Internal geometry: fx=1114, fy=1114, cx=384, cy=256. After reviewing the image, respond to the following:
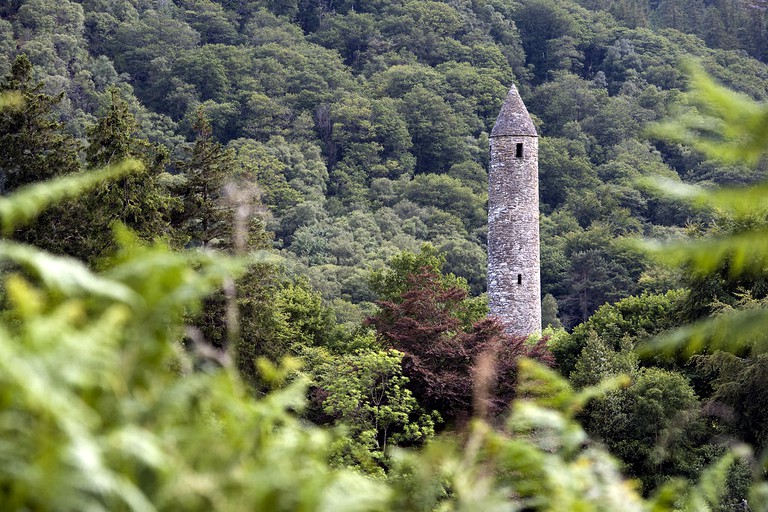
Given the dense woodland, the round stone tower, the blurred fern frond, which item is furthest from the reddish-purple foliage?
the blurred fern frond

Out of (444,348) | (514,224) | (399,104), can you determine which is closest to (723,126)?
(444,348)

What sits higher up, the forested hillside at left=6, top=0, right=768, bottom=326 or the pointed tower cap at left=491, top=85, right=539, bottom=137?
the pointed tower cap at left=491, top=85, right=539, bottom=137

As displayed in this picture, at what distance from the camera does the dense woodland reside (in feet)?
10.5

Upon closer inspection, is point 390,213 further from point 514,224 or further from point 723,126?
point 723,126

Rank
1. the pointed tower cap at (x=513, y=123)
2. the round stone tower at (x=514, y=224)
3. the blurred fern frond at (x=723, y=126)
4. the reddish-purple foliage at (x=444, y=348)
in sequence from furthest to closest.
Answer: the pointed tower cap at (x=513, y=123), the round stone tower at (x=514, y=224), the reddish-purple foliage at (x=444, y=348), the blurred fern frond at (x=723, y=126)

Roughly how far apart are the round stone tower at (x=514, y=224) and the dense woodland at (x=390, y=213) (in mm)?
1632

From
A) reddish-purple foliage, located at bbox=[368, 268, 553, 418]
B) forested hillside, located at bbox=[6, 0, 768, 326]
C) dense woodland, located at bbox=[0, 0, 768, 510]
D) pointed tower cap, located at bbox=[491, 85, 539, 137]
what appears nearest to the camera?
dense woodland, located at bbox=[0, 0, 768, 510]

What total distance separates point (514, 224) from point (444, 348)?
10.8 meters

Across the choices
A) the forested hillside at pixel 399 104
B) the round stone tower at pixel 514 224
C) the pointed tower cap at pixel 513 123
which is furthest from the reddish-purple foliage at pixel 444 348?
the forested hillside at pixel 399 104

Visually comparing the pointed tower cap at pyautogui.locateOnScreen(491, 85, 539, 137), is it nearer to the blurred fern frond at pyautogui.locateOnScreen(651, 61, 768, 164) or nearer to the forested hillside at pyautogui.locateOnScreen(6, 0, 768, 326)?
the forested hillside at pyautogui.locateOnScreen(6, 0, 768, 326)

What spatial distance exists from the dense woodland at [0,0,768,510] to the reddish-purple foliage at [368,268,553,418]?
0.07 metres

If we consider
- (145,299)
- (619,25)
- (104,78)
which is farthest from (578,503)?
(619,25)

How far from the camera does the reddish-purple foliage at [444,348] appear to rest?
21078mm

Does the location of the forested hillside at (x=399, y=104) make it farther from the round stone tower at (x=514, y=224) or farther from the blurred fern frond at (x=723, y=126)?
the blurred fern frond at (x=723, y=126)
